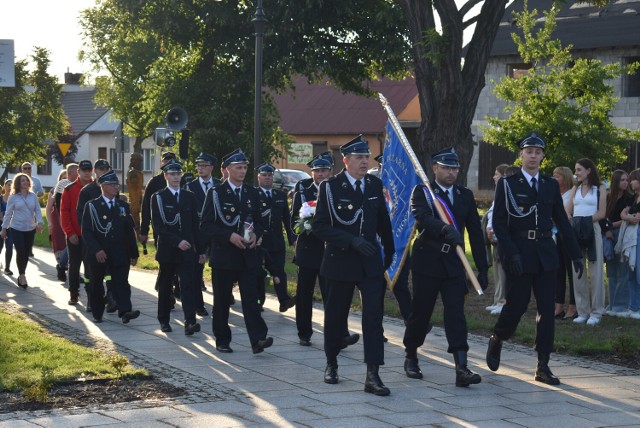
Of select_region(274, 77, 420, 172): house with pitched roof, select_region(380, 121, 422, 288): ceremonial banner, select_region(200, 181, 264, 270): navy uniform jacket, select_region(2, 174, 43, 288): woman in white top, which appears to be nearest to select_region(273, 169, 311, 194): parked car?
select_region(274, 77, 420, 172): house with pitched roof

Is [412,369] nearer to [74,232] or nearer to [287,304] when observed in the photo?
[287,304]

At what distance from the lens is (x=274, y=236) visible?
45.1 ft

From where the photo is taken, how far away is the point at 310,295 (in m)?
11.6

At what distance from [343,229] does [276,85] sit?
20.3m

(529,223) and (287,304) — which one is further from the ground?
(529,223)

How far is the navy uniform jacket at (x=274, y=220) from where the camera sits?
1359 cm

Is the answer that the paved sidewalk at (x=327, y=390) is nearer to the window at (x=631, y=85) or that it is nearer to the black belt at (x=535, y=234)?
the black belt at (x=535, y=234)

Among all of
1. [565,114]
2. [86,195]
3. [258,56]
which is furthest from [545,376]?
[565,114]

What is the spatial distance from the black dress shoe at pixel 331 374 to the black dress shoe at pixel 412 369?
2.30 feet

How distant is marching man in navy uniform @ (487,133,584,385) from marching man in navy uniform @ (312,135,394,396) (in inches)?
42.3

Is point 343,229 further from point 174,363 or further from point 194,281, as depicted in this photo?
point 194,281

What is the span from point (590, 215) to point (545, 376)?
4.43m

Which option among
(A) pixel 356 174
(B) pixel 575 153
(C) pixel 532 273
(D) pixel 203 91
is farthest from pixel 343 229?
(D) pixel 203 91

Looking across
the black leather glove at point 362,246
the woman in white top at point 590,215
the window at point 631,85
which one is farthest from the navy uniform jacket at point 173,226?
the window at point 631,85
